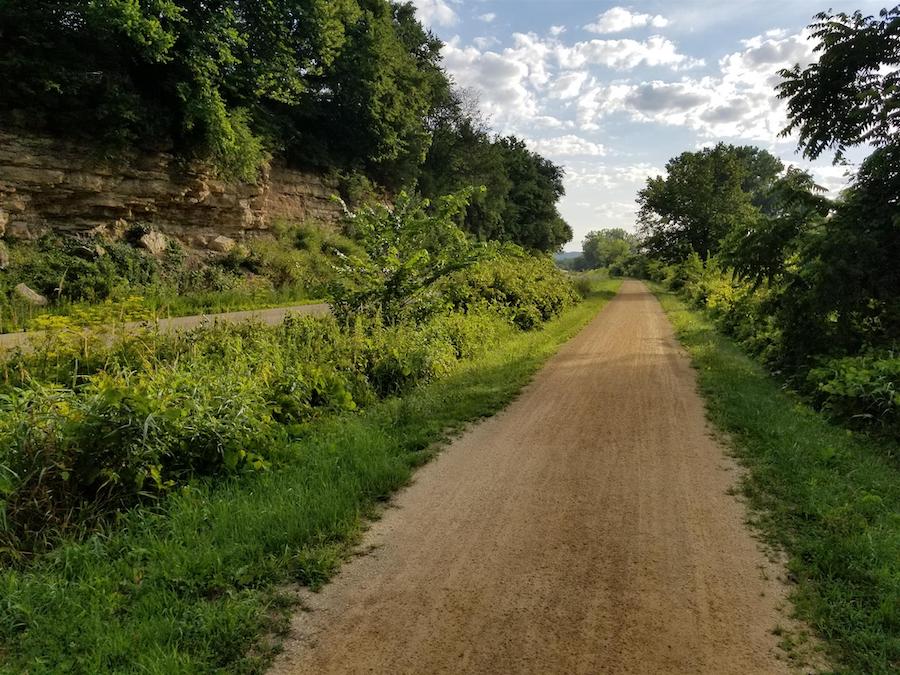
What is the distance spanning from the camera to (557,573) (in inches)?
137

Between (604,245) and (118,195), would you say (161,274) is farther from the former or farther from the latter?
(604,245)

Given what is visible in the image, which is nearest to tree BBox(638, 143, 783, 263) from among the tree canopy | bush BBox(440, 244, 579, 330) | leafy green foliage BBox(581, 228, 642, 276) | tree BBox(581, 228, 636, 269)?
leafy green foliage BBox(581, 228, 642, 276)

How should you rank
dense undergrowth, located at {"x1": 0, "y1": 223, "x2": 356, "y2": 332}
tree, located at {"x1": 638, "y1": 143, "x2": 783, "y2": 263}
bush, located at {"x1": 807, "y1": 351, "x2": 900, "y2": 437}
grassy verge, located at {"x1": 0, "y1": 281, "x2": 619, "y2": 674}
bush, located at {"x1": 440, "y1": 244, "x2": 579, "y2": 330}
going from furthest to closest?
tree, located at {"x1": 638, "y1": 143, "x2": 783, "y2": 263} → dense undergrowth, located at {"x1": 0, "y1": 223, "x2": 356, "y2": 332} → bush, located at {"x1": 440, "y1": 244, "x2": 579, "y2": 330} → bush, located at {"x1": 807, "y1": 351, "x2": 900, "y2": 437} → grassy verge, located at {"x1": 0, "y1": 281, "x2": 619, "y2": 674}

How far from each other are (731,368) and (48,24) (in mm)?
21016

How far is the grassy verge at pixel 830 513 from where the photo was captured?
2.91m

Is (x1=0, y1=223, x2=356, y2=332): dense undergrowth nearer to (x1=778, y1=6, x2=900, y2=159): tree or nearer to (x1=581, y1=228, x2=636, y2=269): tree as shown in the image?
(x1=778, y1=6, x2=900, y2=159): tree

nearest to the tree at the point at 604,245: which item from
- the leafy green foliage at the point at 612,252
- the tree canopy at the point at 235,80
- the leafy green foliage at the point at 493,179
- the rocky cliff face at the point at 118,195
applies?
the leafy green foliage at the point at 612,252

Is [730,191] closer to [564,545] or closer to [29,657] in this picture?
[564,545]

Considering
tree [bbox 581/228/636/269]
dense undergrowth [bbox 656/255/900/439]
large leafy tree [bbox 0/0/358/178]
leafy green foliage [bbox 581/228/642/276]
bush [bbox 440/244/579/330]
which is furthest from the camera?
tree [bbox 581/228/636/269]

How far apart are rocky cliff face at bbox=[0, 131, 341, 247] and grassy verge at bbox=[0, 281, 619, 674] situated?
15256 mm

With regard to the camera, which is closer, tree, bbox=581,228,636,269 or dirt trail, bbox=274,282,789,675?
dirt trail, bbox=274,282,789,675

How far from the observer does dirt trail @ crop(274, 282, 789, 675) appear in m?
2.78

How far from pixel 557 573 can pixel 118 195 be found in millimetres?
19170

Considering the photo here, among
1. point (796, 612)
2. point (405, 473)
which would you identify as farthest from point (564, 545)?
point (405, 473)
